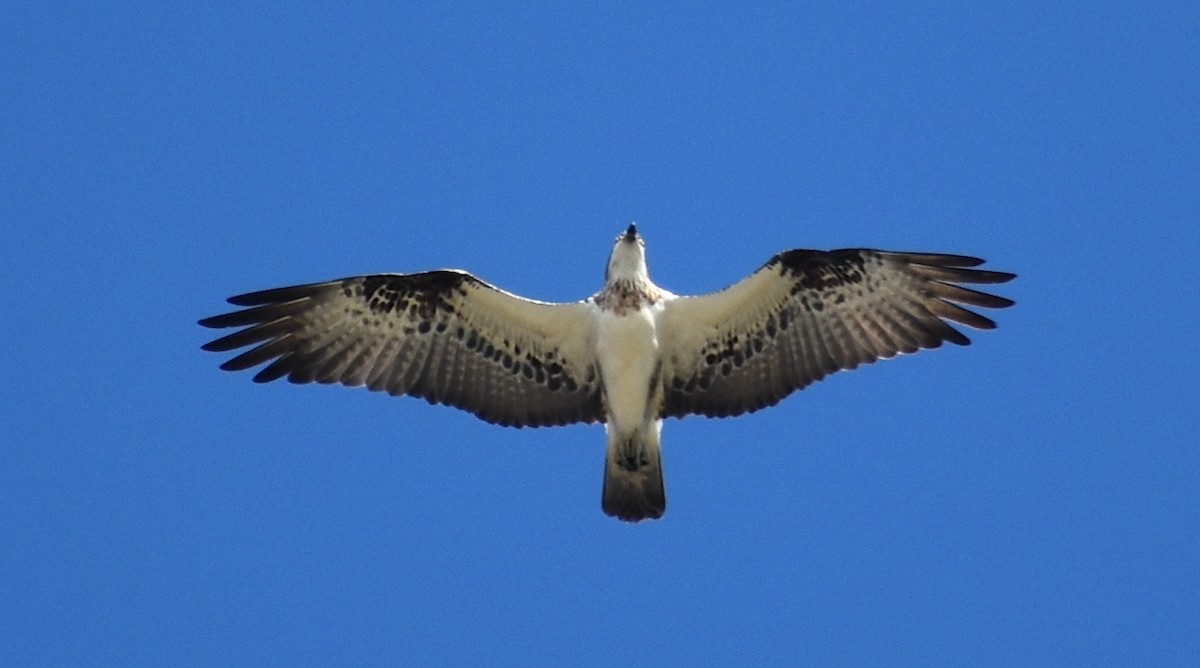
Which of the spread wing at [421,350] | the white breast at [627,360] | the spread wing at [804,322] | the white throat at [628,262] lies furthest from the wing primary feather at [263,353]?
the spread wing at [804,322]

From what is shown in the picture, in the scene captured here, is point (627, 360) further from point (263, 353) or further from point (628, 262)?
point (263, 353)

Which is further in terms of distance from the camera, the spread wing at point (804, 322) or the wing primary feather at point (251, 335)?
the wing primary feather at point (251, 335)

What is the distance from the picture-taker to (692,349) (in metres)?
12.7

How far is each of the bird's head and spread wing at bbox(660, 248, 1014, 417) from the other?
0.35 m

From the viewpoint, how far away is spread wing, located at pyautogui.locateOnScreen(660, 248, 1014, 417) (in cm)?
1238

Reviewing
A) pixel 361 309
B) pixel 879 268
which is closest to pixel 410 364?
pixel 361 309

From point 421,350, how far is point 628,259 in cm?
178

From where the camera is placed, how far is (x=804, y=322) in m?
12.6

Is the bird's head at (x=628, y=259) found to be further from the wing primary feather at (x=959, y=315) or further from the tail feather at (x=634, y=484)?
the wing primary feather at (x=959, y=315)

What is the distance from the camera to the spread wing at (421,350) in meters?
12.8

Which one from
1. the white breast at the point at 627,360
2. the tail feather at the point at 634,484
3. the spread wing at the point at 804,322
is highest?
the spread wing at the point at 804,322

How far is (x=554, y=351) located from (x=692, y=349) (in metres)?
1.03

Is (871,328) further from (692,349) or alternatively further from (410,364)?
(410,364)

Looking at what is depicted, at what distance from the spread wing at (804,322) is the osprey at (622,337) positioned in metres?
0.01
